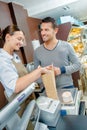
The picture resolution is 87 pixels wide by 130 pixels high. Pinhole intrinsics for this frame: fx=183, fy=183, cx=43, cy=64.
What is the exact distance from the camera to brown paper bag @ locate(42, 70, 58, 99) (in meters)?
1.58

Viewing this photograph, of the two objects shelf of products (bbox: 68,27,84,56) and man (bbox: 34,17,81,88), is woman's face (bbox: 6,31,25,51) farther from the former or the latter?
shelf of products (bbox: 68,27,84,56)

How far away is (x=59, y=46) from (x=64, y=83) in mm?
427

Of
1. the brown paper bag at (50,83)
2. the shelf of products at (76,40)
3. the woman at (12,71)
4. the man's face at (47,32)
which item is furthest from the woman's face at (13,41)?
the shelf of products at (76,40)

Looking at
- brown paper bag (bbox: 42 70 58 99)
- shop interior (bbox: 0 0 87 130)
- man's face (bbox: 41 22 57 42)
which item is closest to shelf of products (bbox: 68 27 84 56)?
shop interior (bbox: 0 0 87 130)

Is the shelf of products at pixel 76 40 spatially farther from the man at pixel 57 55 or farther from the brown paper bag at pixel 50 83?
the brown paper bag at pixel 50 83

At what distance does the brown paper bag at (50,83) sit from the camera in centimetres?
158

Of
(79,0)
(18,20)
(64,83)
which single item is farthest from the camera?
(79,0)

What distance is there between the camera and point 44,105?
143cm

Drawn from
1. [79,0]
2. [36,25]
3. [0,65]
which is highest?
[79,0]

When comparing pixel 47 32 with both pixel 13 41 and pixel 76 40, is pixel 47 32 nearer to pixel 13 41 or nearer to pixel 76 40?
pixel 13 41

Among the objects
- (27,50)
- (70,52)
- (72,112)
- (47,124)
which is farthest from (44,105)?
(27,50)

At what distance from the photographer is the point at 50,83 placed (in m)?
1.61

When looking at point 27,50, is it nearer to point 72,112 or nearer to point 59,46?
point 59,46

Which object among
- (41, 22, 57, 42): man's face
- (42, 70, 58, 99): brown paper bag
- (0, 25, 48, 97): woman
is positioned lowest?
(42, 70, 58, 99): brown paper bag
